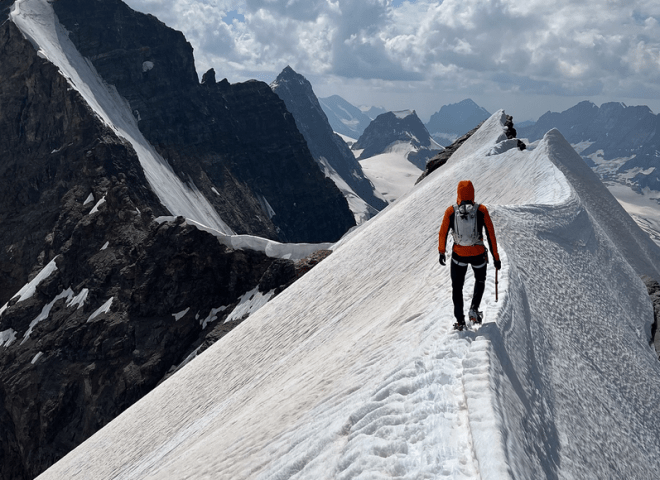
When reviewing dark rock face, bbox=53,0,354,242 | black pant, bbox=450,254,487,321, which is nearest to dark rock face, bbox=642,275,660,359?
black pant, bbox=450,254,487,321

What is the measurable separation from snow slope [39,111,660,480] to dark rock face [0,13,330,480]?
18453 mm

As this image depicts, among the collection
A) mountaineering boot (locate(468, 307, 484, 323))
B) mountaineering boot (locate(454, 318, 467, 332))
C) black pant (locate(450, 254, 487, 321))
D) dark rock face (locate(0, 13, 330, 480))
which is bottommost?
dark rock face (locate(0, 13, 330, 480))

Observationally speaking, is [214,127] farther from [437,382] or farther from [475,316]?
[437,382]

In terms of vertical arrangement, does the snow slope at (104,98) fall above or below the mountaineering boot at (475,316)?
above

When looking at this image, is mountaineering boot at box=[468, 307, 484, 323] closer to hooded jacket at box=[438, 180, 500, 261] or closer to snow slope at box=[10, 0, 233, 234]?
hooded jacket at box=[438, 180, 500, 261]

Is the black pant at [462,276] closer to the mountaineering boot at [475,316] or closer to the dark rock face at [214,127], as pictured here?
the mountaineering boot at [475,316]

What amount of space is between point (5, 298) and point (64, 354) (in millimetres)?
24975

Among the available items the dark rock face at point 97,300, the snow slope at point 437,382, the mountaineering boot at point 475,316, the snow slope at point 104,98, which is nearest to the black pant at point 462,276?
the mountaineering boot at point 475,316

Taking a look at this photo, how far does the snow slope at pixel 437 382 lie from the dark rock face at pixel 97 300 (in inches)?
727

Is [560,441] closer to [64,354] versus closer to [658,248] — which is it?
[658,248]

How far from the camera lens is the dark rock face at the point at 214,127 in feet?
334

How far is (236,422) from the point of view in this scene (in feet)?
41.3

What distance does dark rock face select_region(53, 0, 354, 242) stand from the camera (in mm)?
101938

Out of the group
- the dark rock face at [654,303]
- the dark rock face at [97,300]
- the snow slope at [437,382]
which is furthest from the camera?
the dark rock face at [97,300]
